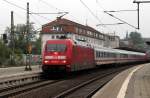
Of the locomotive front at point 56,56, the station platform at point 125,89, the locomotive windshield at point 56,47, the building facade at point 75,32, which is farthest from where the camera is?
the building facade at point 75,32

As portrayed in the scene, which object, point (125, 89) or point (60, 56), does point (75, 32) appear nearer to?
point (60, 56)

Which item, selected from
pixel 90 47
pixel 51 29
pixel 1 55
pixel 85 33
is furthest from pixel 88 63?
pixel 85 33

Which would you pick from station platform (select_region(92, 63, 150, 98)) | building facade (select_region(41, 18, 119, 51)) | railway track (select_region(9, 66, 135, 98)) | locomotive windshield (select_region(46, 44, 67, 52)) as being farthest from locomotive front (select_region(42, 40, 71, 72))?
building facade (select_region(41, 18, 119, 51))

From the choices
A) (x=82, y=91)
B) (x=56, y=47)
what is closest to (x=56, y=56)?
(x=56, y=47)

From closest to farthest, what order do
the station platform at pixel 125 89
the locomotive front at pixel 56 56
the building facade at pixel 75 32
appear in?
1. the station platform at pixel 125 89
2. the locomotive front at pixel 56 56
3. the building facade at pixel 75 32

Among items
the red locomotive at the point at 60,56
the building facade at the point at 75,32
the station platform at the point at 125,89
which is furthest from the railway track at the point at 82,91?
the building facade at the point at 75,32

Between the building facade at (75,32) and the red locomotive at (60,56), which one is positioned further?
the building facade at (75,32)

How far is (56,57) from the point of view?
30.5 meters

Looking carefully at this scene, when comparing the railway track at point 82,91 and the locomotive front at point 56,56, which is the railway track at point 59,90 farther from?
the locomotive front at point 56,56

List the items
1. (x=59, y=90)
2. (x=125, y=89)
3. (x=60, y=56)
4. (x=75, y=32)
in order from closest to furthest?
(x=125, y=89) → (x=59, y=90) → (x=60, y=56) → (x=75, y=32)

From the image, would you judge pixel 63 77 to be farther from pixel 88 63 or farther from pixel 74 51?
pixel 88 63

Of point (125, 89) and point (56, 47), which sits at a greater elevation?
point (56, 47)

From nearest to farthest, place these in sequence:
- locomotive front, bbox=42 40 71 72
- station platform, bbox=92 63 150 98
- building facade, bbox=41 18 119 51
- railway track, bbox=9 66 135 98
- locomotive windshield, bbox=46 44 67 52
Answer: station platform, bbox=92 63 150 98 → railway track, bbox=9 66 135 98 → locomotive front, bbox=42 40 71 72 → locomotive windshield, bbox=46 44 67 52 → building facade, bbox=41 18 119 51

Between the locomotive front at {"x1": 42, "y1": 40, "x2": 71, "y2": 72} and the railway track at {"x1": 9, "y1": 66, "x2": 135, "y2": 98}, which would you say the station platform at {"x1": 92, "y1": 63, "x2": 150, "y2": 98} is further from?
the locomotive front at {"x1": 42, "y1": 40, "x2": 71, "y2": 72}
